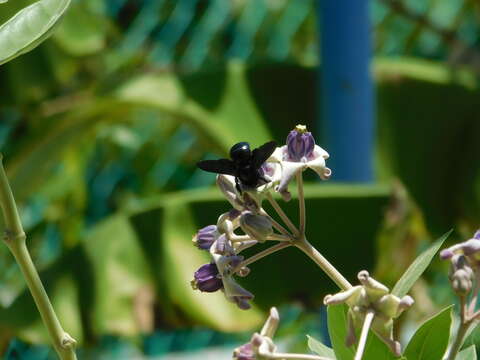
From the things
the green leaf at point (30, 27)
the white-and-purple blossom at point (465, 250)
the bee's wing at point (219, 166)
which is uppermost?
the green leaf at point (30, 27)

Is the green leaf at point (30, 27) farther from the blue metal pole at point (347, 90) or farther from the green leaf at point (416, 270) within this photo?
the blue metal pole at point (347, 90)

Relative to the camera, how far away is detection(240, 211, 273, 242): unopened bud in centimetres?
48

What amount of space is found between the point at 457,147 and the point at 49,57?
0.94 meters

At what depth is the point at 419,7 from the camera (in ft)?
11.0

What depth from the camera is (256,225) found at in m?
0.48

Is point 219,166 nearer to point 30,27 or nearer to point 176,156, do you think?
point 30,27

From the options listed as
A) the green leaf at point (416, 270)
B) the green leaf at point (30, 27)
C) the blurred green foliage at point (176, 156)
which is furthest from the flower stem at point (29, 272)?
the blurred green foliage at point (176, 156)

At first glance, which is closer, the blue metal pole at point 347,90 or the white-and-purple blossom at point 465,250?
the white-and-purple blossom at point 465,250

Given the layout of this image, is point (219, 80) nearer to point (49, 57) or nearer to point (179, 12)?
point (49, 57)

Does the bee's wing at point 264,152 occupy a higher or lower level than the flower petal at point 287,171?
higher

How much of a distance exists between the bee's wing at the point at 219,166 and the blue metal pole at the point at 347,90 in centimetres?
154

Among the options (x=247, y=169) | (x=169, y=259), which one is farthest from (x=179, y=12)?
(x=247, y=169)

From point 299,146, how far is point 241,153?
48 mm

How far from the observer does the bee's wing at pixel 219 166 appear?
1.50 feet
